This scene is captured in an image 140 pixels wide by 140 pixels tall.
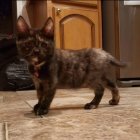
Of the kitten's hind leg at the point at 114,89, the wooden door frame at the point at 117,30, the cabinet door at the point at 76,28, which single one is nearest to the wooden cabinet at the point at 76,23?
the cabinet door at the point at 76,28

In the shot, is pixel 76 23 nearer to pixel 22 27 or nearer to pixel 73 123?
pixel 22 27

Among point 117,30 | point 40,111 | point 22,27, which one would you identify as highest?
point 22,27

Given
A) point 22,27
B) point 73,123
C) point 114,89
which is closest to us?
point 73,123

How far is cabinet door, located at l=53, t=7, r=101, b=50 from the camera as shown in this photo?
10.4ft

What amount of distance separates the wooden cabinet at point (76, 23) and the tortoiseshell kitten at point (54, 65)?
131 centimetres

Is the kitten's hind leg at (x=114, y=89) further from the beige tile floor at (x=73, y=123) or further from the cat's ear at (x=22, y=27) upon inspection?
the cat's ear at (x=22, y=27)

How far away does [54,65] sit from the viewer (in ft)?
5.56

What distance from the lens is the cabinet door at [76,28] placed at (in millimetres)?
3162

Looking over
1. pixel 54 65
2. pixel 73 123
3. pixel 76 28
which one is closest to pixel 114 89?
pixel 54 65

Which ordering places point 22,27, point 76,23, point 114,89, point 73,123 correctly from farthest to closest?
point 76,23
point 114,89
point 22,27
point 73,123

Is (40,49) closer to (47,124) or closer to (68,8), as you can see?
(47,124)

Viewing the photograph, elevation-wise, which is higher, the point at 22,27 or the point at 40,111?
the point at 22,27

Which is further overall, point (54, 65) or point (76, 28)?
point (76, 28)

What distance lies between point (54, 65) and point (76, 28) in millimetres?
1599
